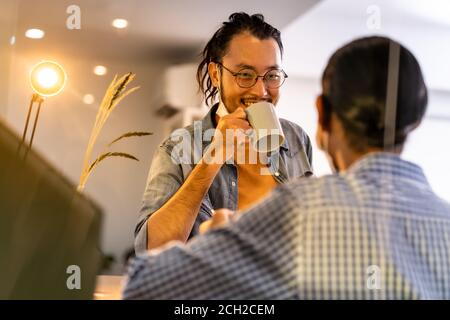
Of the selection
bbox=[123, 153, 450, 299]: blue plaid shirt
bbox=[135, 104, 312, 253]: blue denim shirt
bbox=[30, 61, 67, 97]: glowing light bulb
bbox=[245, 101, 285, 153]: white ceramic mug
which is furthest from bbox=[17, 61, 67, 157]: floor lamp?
bbox=[123, 153, 450, 299]: blue plaid shirt

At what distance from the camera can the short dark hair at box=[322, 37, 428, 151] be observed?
2.55 ft

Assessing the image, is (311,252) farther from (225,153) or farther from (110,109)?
(110,109)

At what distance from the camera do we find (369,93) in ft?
2.55

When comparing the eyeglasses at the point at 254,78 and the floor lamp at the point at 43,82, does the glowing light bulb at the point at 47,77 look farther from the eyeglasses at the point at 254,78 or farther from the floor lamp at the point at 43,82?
the eyeglasses at the point at 254,78

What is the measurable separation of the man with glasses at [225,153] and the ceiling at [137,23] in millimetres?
49

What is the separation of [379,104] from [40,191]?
583mm

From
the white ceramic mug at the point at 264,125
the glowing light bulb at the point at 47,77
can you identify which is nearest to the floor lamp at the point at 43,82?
the glowing light bulb at the point at 47,77

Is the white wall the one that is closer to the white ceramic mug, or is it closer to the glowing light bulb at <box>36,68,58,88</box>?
the white ceramic mug

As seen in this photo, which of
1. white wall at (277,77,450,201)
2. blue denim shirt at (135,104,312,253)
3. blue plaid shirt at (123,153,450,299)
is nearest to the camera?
blue plaid shirt at (123,153,450,299)

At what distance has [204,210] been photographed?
1.10 metres

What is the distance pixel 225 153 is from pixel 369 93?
1.11 ft

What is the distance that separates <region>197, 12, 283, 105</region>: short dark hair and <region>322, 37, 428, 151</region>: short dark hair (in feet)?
1.18

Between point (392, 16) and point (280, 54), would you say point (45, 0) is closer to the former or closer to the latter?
point (280, 54)

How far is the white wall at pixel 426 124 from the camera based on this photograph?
0.98 metres
